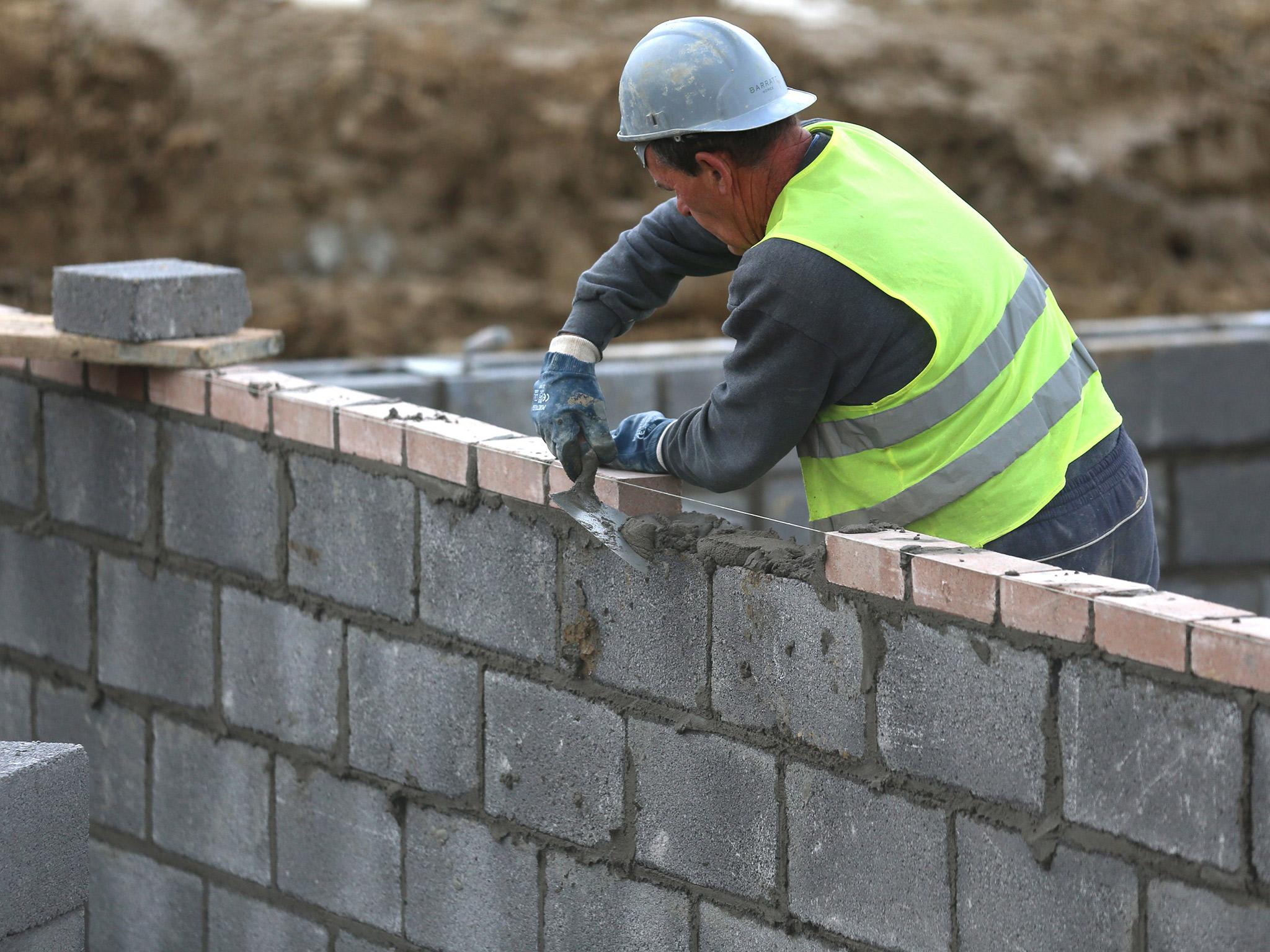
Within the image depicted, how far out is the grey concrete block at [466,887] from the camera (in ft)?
11.8

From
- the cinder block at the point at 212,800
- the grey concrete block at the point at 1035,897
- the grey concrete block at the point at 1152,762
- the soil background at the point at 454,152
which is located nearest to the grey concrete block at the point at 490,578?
the cinder block at the point at 212,800

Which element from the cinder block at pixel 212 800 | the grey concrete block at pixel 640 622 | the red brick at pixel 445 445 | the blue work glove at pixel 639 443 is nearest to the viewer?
the grey concrete block at pixel 640 622

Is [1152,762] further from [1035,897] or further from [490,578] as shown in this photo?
[490,578]

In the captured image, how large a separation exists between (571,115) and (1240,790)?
377 inches

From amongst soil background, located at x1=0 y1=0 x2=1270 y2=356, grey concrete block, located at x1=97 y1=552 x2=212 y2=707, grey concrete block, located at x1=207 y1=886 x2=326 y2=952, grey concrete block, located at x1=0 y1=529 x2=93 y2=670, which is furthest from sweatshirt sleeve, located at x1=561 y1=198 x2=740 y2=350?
soil background, located at x1=0 y1=0 x2=1270 y2=356

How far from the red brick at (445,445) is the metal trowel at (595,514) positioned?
14.3 inches

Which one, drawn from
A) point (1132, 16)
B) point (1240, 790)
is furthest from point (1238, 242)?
point (1240, 790)

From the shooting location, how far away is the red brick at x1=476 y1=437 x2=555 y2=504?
3.39 meters

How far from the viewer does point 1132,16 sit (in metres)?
13.2

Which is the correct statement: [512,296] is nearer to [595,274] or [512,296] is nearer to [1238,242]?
[1238,242]

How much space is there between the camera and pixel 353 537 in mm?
3842

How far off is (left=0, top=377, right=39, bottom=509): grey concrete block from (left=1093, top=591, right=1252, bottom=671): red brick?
10.4 ft

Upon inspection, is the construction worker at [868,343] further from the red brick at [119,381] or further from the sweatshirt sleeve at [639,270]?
the red brick at [119,381]

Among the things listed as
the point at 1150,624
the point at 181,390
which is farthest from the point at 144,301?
the point at 1150,624
